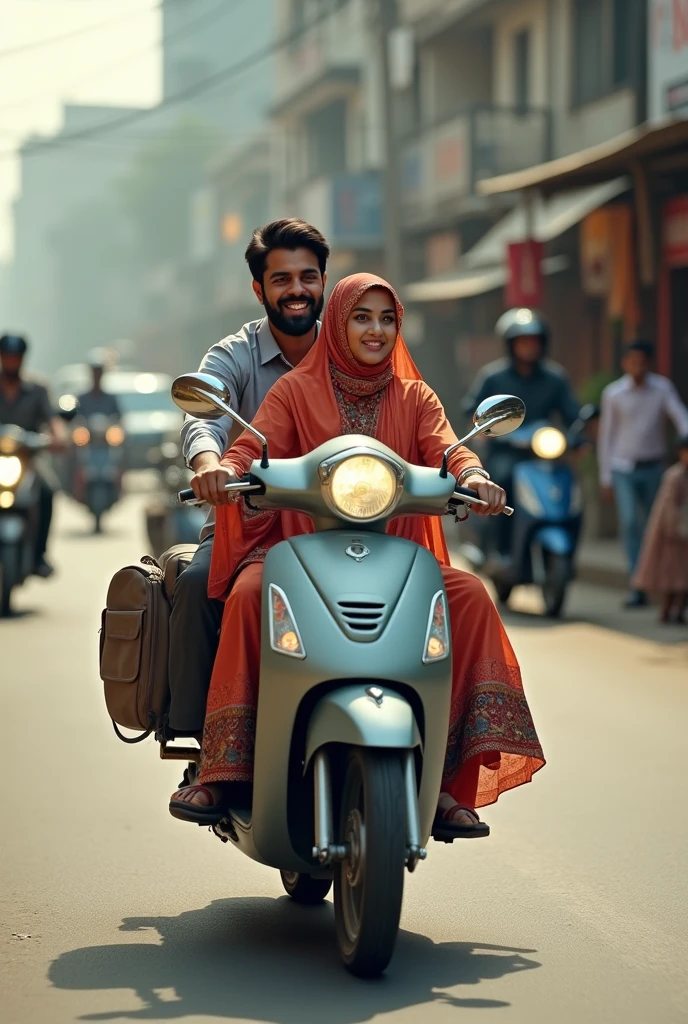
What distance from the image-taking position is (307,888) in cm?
547

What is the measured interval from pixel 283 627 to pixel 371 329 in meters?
0.86

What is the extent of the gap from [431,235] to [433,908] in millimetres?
28681

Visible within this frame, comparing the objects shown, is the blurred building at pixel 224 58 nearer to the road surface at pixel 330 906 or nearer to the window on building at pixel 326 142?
the window on building at pixel 326 142

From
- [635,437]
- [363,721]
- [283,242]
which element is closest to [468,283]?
[635,437]

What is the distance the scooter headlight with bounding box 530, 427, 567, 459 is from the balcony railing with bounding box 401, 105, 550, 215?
619 inches

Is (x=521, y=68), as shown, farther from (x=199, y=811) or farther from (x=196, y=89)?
(x=199, y=811)

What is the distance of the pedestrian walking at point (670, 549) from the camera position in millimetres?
12484

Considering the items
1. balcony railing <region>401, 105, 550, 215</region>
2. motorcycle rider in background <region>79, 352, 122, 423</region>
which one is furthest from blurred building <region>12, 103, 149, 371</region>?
motorcycle rider in background <region>79, 352, 122, 423</region>

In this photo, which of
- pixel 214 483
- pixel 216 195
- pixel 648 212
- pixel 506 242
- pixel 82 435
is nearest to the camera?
pixel 214 483

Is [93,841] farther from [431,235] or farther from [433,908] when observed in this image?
[431,235]

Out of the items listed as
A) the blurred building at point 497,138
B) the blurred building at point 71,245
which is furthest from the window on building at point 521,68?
the blurred building at point 71,245

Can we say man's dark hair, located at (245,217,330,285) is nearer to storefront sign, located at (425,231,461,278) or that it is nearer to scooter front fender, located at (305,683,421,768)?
scooter front fender, located at (305,683,421,768)

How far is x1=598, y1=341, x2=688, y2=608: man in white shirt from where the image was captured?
14.1 meters

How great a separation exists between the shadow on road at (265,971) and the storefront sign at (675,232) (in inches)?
557
